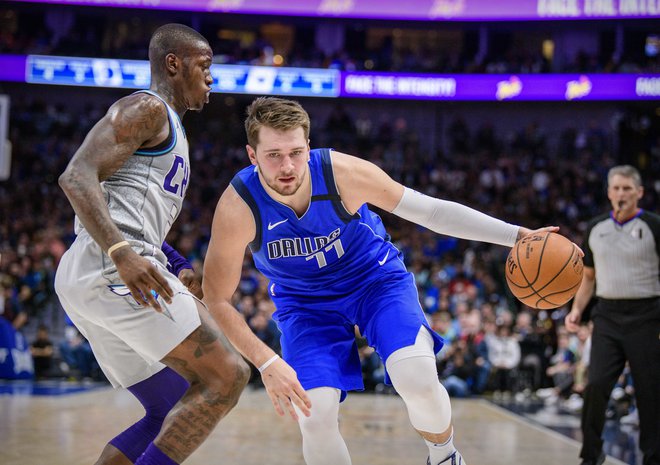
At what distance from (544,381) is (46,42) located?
17.0 metres

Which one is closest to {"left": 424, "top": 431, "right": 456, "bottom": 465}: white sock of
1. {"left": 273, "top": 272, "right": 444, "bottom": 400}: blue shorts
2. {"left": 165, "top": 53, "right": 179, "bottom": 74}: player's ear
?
{"left": 273, "top": 272, "right": 444, "bottom": 400}: blue shorts

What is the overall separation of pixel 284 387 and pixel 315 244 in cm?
86

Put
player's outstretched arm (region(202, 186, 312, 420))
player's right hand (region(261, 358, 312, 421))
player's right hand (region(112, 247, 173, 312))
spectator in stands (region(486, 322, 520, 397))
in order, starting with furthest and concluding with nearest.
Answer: spectator in stands (region(486, 322, 520, 397))
player's outstretched arm (region(202, 186, 312, 420))
player's right hand (region(261, 358, 312, 421))
player's right hand (region(112, 247, 173, 312))

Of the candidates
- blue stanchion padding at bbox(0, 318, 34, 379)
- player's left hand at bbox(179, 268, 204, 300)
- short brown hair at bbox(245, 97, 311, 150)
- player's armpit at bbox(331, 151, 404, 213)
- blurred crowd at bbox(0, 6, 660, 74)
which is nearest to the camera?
short brown hair at bbox(245, 97, 311, 150)

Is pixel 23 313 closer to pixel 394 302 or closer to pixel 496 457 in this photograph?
pixel 496 457

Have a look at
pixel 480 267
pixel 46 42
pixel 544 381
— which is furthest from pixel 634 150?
pixel 46 42

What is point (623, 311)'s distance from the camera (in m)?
5.41

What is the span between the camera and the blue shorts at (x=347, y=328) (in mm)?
3438

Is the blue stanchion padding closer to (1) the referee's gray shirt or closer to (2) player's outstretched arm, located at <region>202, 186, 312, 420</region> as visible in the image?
(1) the referee's gray shirt

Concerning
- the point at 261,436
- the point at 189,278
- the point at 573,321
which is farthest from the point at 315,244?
the point at 261,436

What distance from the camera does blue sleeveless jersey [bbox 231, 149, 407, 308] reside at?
11.5ft

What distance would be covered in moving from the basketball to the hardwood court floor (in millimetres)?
2246

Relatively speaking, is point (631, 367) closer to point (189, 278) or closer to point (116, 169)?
point (189, 278)

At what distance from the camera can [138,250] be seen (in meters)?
3.02
